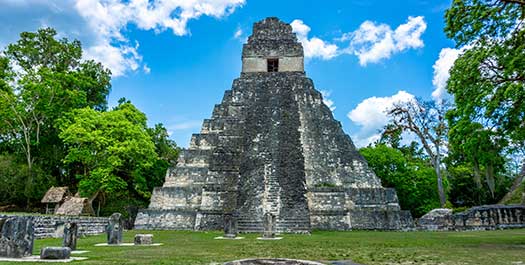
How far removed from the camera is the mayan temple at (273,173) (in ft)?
52.4

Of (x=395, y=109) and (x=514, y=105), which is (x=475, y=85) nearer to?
(x=514, y=105)

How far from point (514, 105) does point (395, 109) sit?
17.9 m

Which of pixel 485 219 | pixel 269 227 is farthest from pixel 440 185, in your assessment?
pixel 269 227

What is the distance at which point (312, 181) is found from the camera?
62.1 feet

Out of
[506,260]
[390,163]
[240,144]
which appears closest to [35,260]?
[506,260]

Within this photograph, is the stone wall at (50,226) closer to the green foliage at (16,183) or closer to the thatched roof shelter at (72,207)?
the thatched roof shelter at (72,207)

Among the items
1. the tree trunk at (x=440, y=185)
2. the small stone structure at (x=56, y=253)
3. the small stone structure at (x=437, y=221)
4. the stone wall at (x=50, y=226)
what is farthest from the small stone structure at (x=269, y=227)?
the tree trunk at (x=440, y=185)

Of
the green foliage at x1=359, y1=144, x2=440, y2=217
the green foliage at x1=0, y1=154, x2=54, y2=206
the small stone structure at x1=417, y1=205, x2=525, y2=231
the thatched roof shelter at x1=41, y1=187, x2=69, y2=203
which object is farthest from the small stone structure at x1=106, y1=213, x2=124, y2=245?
the green foliage at x1=359, y1=144, x2=440, y2=217

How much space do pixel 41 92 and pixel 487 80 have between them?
23472mm

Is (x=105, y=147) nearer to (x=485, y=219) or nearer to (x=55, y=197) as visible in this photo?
(x=55, y=197)

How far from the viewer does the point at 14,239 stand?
7.15 m

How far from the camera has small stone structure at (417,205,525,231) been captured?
17141 millimetres

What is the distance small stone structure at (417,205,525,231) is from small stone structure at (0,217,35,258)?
15924 mm

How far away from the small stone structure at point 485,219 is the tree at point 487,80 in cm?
943
